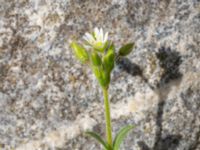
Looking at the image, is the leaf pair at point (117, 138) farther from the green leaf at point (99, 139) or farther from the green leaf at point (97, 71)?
the green leaf at point (97, 71)

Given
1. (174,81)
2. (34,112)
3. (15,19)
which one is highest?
(15,19)

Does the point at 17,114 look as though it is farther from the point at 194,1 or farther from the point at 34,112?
the point at 194,1

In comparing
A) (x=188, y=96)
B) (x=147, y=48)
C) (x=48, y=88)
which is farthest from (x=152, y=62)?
(x=48, y=88)

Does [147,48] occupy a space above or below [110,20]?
below

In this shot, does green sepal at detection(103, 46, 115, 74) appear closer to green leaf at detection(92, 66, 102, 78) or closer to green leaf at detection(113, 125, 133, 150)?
green leaf at detection(92, 66, 102, 78)

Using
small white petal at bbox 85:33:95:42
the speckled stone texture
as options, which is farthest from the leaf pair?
small white petal at bbox 85:33:95:42

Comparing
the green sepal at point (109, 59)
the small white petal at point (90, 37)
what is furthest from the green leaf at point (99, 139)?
the small white petal at point (90, 37)

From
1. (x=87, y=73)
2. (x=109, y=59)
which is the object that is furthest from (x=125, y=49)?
(x=87, y=73)
